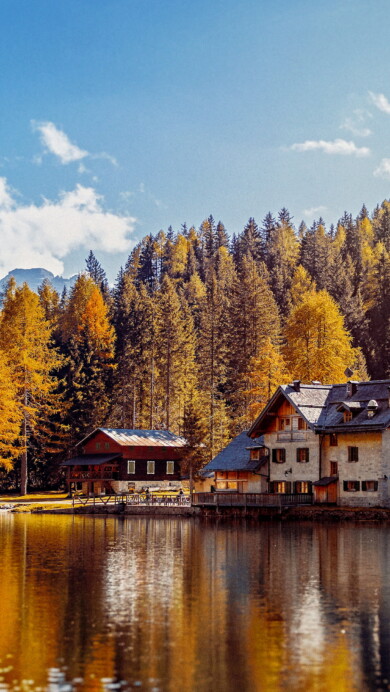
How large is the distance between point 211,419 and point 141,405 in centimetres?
1924

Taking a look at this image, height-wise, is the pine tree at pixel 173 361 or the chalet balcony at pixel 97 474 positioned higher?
the pine tree at pixel 173 361

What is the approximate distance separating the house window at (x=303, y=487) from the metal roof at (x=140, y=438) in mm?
25663

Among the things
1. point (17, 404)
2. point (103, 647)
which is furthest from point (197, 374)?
point (103, 647)

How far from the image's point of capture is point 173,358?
397 feet

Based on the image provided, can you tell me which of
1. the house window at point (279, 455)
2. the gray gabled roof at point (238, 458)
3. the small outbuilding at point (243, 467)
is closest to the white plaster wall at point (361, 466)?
the house window at point (279, 455)

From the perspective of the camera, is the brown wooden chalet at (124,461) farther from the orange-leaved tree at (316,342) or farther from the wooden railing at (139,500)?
the orange-leaved tree at (316,342)

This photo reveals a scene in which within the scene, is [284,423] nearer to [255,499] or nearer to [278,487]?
[278,487]

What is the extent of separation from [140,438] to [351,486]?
35.7 m

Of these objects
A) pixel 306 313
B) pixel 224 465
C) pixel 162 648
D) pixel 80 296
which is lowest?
pixel 162 648

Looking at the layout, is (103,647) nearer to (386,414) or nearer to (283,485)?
(386,414)

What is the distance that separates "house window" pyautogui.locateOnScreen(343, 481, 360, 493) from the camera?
71.8 metres

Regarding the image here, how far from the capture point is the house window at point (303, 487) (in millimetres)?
75625

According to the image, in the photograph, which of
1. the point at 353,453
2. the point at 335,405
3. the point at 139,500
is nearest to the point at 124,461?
the point at 139,500

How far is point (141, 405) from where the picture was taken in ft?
399
